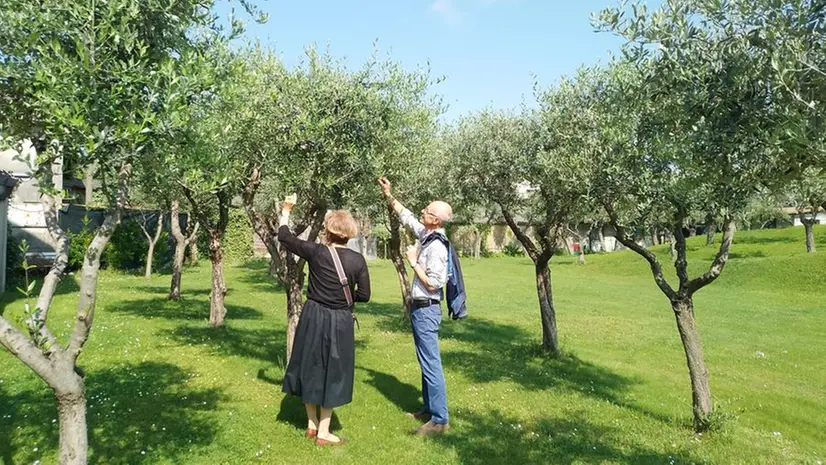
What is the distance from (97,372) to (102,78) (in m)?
7.13

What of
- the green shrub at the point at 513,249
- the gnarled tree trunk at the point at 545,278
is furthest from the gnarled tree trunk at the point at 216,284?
the green shrub at the point at 513,249

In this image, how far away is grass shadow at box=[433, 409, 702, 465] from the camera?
7117 mm

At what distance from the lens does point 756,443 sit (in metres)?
7.83

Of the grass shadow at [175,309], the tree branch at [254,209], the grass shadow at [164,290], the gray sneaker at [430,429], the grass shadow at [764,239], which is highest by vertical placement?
the tree branch at [254,209]

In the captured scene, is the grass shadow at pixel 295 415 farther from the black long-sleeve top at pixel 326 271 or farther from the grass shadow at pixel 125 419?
the black long-sleeve top at pixel 326 271

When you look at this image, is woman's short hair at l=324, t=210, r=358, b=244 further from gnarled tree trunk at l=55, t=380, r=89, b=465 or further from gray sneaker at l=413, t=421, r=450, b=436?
gnarled tree trunk at l=55, t=380, r=89, b=465

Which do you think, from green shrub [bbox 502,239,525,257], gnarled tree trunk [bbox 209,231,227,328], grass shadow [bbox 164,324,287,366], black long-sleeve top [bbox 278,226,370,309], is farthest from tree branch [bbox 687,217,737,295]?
green shrub [bbox 502,239,525,257]

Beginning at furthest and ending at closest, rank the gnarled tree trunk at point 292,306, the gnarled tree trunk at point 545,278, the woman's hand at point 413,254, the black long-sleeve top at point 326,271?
the gnarled tree trunk at point 545,278 < the gnarled tree trunk at point 292,306 < the woman's hand at point 413,254 < the black long-sleeve top at point 326,271

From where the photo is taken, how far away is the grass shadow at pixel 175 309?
16.7 m

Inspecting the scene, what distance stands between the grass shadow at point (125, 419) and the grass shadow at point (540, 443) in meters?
3.35

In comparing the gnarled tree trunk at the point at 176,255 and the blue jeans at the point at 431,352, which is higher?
the gnarled tree trunk at the point at 176,255

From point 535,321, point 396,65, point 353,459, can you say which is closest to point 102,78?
point 353,459

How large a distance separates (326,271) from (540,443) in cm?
370

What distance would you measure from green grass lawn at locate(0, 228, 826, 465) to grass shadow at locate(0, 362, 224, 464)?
0.10 ft
